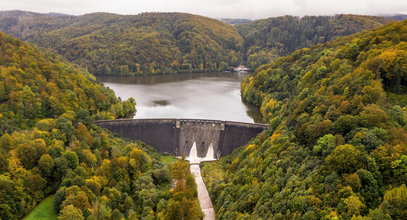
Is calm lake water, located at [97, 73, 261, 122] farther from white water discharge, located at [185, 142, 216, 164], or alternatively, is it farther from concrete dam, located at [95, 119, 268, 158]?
white water discharge, located at [185, 142, 216, 164]

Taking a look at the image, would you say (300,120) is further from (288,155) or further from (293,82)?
(293,82)

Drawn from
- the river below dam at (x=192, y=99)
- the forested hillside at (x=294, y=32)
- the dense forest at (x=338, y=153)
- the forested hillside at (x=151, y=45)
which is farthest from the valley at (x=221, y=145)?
the forested hillside at (x=294, y=32)

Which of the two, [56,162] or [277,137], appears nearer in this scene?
[56,162]

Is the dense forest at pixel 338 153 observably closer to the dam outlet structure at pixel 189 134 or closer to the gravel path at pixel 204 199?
the gravel path at pixel 204 199

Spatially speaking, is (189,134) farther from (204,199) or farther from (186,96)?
(186,96)

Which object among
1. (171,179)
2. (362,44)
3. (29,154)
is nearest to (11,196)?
(29,154)

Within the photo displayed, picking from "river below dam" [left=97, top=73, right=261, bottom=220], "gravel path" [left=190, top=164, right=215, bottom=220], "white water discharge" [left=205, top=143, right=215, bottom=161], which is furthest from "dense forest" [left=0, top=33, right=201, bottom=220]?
"white water discharge" [left=205, top=143, right=215, bottom=161]
